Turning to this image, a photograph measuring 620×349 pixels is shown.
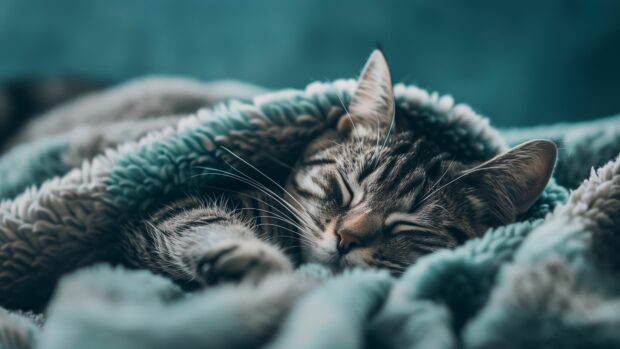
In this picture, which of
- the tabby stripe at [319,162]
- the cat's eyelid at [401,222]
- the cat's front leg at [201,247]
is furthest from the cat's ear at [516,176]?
the cat's front leg at [201,247]

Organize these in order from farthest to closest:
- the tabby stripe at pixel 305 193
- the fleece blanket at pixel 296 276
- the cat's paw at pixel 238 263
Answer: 1. the tabby stripe at pixel 305 193
2. the cat's paw at pixel 238 263
3. the fleece blanket at pixel 296 276

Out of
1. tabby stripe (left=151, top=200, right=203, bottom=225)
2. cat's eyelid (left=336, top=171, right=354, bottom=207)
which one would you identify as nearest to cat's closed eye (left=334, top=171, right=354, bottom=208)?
cat's eyelid (left=336, top=171, right=354, bottom=207)

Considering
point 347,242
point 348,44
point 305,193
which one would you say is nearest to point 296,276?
point 347,242

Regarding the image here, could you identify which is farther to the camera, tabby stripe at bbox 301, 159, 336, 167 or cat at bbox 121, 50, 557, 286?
tabby stripe at bbox 301, 159, 336, 167

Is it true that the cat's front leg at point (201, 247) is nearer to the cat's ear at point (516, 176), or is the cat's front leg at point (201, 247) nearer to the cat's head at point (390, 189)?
the cat's head at point (390, 189)

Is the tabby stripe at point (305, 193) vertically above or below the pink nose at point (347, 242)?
above

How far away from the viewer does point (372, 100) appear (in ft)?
2.73

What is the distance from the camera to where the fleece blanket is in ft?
1.39

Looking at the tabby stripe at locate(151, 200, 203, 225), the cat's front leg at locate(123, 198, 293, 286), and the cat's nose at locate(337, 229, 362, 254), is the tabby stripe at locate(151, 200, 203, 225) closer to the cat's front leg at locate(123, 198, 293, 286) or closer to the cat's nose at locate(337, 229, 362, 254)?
the cat's front leg at locate(123, 198, 293, 286)

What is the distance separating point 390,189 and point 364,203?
0.05 m

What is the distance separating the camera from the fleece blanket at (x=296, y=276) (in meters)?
0.42

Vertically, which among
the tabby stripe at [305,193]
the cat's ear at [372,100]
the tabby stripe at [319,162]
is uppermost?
the cat's ear at [372,100]

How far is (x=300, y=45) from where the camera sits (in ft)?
4.76

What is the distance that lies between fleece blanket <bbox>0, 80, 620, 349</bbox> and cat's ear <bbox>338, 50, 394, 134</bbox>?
24 mm
